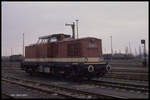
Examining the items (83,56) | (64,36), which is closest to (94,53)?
(83,56)

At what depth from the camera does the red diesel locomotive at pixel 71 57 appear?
655 inches

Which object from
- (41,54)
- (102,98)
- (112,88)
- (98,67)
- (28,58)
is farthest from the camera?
(28,58)

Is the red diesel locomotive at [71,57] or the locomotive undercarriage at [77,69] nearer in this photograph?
the locomotive undercarriage at [77,69]

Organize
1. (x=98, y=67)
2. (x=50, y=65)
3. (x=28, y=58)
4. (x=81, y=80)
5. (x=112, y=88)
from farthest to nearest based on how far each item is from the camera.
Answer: (x=28, y=58)
(x=50, y=65)
(x=81, y=80)
(x=98, y=67)
(x=112, y=88)

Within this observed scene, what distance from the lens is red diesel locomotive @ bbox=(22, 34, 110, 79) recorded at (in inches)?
655

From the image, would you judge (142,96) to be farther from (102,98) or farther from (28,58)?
(28,58)

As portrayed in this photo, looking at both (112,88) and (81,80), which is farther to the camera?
(81,80)

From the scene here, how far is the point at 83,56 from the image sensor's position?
54.9 feet

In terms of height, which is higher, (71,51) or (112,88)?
(71,51)

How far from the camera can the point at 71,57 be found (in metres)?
17.4

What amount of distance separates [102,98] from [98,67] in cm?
616

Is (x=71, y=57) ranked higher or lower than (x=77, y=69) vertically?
higher

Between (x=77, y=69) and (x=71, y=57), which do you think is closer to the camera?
(x=77, y=69)

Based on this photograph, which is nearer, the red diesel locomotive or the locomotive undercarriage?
the locomotive undercarriage
